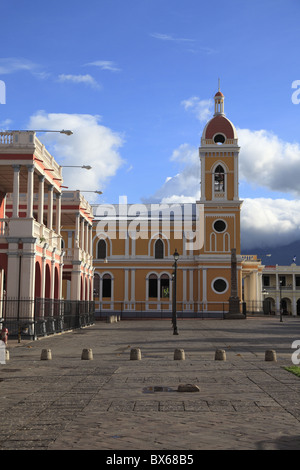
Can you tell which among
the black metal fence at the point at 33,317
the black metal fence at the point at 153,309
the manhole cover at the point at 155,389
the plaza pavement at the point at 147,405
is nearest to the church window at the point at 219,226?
the black metal fence at the point at 153,309

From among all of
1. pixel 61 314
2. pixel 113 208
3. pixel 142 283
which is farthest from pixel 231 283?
pixel 61 314

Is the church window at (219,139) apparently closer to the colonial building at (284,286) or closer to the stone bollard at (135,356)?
the colonial building at (284,286)

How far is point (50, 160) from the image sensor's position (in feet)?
111

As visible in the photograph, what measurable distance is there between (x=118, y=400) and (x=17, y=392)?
229cm

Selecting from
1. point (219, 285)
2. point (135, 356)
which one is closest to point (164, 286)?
point (219, 285)

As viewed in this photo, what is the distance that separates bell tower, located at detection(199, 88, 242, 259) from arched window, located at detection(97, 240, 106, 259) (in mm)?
11833

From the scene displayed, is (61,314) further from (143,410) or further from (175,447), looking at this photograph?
(175,447)

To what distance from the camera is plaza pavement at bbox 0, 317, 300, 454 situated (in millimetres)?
7215

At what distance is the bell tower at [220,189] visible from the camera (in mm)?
62219

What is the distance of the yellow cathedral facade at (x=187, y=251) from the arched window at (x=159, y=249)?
114mm

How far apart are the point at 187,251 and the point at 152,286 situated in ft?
18.3

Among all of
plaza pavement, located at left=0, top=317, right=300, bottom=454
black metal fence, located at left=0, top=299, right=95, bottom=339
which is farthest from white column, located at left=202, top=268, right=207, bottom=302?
plaza pavement, located at left=0, top=317, right=300, bottom=454

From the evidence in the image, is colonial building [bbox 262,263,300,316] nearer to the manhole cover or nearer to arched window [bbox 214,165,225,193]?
arched window [bbox 214,165,225,193]

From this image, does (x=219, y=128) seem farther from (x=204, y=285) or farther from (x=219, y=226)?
(x=204, y=285)
